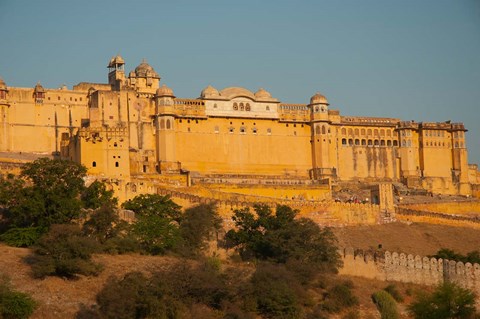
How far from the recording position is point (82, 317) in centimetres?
3531

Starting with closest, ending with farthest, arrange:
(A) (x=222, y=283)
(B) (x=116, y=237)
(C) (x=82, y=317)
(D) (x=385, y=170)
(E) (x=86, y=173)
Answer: (C) (x=82, y=317) < (A) (x=222, y=283) < (B) (x=116, y=237) < (E) (x=86, y=173) < (D) (x=385, y=170)

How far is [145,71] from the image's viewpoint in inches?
2665

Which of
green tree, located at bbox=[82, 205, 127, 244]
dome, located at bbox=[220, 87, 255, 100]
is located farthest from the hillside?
dome, located at bbox=[220, 87, 255, 100]

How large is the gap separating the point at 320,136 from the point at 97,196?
24371 millimetres

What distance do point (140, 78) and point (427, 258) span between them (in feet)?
88.8

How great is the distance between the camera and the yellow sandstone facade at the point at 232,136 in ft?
203

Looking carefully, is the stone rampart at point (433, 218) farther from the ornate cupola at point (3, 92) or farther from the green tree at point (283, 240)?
the ornate cupola at point (3, 92)

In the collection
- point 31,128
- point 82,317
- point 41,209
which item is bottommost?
point 82,317

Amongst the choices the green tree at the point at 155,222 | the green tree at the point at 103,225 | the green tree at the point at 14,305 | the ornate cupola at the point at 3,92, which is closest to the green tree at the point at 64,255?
the green tree at the point at 14,305

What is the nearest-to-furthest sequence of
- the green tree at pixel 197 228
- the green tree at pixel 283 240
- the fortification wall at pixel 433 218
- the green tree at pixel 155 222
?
the green tree at pixel 155 222, the green tree at pixel 283 240, the green tree at pixel 197 228, the fortification wall at pixel 433 218

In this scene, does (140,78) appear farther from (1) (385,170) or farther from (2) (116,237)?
(2) (116,237)

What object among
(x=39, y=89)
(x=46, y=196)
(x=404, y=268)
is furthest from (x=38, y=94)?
(x=404, y=268)

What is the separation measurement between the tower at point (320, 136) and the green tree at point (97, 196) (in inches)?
883

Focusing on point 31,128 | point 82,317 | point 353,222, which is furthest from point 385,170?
point 82,317
